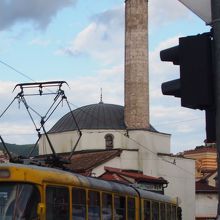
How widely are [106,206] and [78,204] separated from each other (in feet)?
6.23

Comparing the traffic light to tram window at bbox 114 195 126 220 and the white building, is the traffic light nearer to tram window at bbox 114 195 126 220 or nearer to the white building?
tram window at bbox 114 195 126 220

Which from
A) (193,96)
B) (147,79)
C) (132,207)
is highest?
(147,79)

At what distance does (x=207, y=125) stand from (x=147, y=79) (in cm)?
5593

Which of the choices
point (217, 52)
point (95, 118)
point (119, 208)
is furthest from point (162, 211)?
point (95, 118)

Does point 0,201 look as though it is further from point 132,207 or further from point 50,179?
Result: point 132,207

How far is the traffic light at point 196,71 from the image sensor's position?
19.1ft

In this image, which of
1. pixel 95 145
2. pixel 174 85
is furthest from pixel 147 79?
pixel 174 85

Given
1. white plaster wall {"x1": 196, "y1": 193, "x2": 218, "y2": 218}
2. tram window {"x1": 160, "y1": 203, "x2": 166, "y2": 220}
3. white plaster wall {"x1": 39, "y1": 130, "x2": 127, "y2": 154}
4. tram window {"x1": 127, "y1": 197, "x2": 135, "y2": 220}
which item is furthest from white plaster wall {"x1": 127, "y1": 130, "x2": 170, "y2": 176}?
tram window {"x1": 127, "y1": 197, "x2": 135, "y2": 220}

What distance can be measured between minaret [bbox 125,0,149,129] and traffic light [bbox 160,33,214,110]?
5503cm

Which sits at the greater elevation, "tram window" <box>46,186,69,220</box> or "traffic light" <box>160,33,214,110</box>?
"traffic light" <box>160,33,214,110</box>

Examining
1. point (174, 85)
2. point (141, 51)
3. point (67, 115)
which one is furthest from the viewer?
point (67, 115)

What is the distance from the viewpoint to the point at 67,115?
69188 millimetres

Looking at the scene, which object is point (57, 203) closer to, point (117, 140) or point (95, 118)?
point (117, 140)

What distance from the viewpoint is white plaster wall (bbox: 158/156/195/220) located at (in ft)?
202
